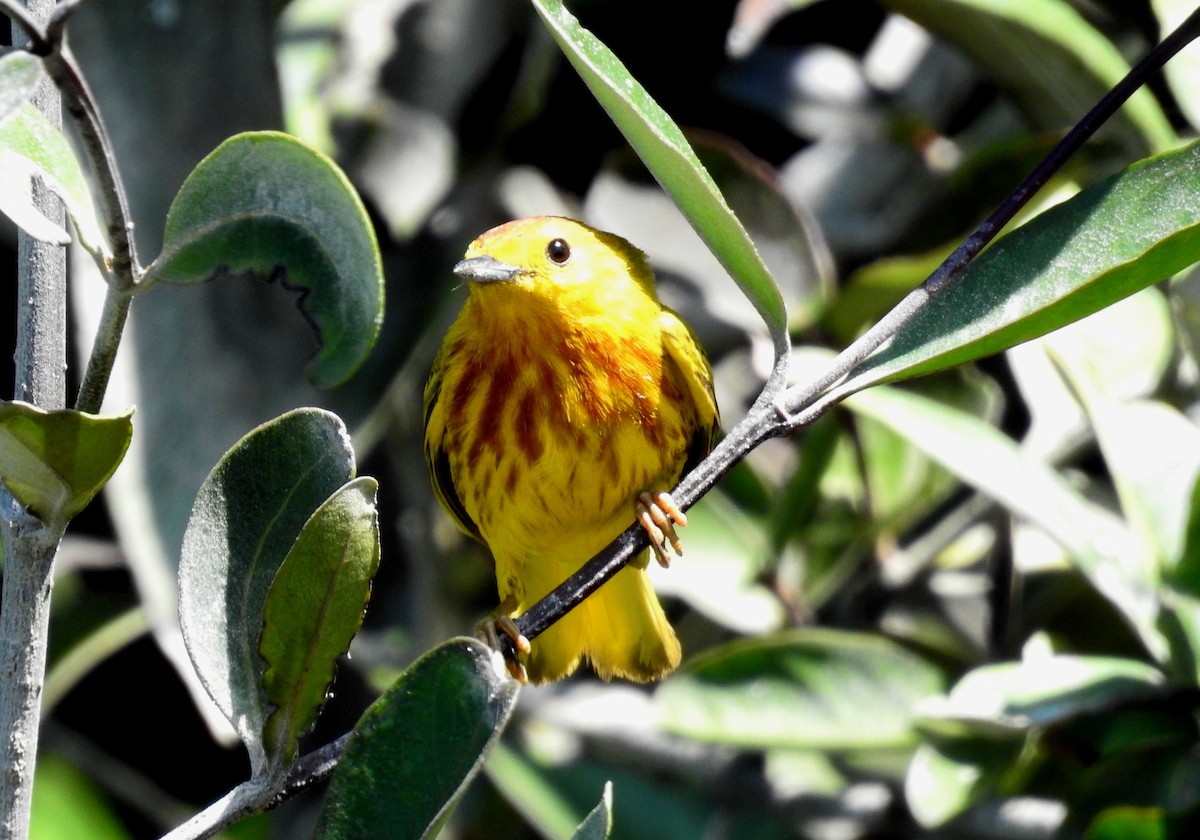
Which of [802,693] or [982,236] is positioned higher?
[982,236]

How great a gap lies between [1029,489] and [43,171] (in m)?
1.51

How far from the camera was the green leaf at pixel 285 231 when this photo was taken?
1.13 metres

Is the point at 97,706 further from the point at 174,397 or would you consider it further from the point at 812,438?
the point at 812,438

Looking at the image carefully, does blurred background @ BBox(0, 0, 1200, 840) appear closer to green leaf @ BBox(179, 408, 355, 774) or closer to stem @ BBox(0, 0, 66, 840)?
green leaf @ BBox(179, 408, 355, 774)

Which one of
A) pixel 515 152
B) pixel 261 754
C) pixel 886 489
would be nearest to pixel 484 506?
pixel 886 489

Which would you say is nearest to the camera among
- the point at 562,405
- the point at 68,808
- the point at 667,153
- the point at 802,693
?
the point at 667,153

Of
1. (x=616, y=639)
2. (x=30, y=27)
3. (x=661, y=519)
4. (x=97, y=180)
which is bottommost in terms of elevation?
(x=616, y=639)

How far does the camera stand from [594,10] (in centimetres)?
294

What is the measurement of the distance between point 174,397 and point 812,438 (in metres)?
1.17

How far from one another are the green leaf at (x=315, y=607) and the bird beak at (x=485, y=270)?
963mm

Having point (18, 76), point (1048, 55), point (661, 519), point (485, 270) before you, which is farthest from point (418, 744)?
point (1048, 55)

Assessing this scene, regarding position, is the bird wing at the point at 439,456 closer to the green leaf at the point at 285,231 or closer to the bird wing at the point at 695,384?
the bird wing at the point at 695,384

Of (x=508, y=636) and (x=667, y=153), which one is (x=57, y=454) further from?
(x=508, y=636)

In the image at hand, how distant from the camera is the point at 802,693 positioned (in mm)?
2365
